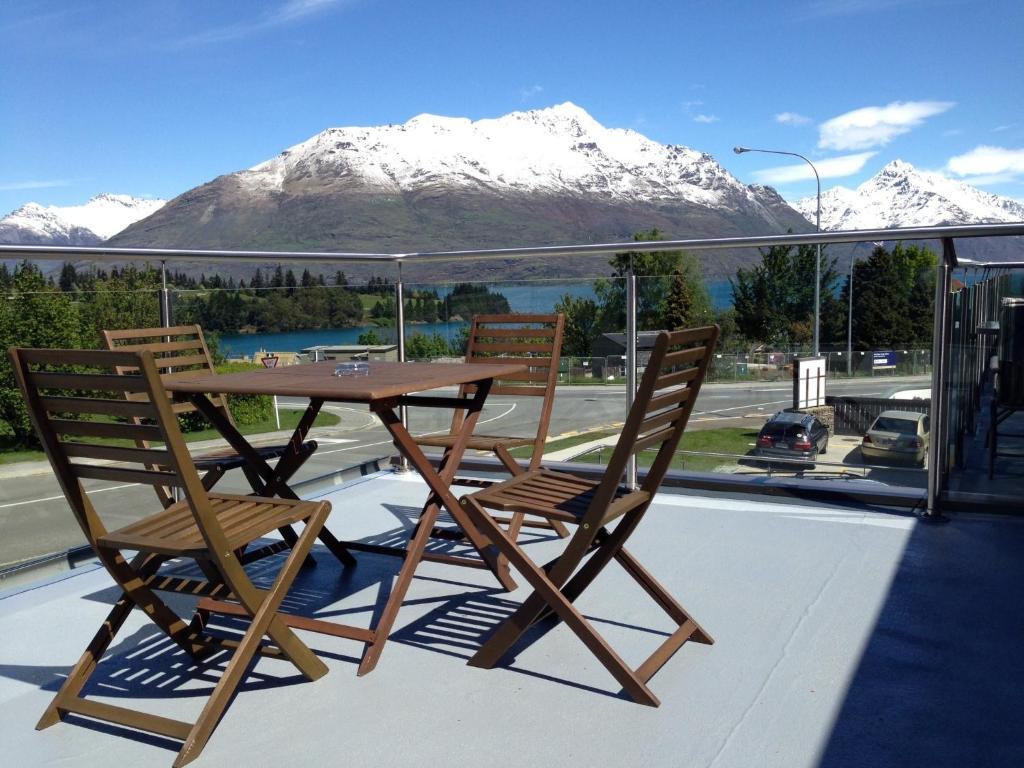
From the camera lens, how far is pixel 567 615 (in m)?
2.27

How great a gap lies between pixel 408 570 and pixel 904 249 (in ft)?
9.43

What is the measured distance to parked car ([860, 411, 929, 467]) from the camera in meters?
4.02

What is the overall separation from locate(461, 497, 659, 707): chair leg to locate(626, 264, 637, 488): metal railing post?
6.88 ft

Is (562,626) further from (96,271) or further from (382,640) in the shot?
(96,271)

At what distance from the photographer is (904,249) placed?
13.2 feet

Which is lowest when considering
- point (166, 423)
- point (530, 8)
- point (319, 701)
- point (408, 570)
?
point (319, 701)

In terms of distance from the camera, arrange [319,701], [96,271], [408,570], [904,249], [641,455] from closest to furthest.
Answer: [319,701] < [408,570] < [96,271] < [904,249] < [641,455]

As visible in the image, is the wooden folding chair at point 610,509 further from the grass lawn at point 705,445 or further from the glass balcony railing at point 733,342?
the grass lawn at point 705,445

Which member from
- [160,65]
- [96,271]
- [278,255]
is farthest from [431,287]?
[160,65]

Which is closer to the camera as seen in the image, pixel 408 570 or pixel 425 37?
pixel 408 570

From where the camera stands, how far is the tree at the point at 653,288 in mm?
4344

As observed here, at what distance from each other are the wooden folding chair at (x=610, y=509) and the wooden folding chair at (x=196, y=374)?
1061mm

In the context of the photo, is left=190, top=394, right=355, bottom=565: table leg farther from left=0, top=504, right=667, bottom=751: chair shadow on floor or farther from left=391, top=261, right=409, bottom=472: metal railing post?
left=391, top=261, right=409, bottom=472: metal railing post

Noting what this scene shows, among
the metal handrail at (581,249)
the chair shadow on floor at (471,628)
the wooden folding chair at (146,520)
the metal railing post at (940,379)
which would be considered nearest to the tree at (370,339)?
the metal handrail at (581,249)
